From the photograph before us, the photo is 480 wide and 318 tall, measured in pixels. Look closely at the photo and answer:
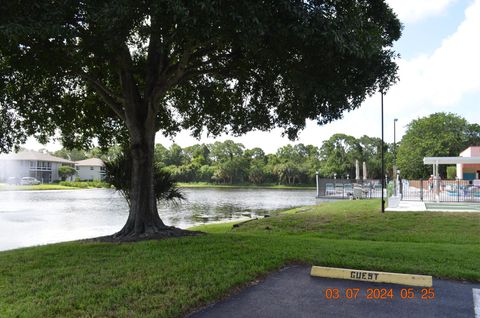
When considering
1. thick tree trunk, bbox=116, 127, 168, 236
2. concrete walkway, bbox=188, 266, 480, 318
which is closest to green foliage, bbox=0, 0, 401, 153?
thick tree trunk, bbox=116, 127, 168, 236

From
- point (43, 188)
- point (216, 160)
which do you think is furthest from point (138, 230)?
point (216, 160)

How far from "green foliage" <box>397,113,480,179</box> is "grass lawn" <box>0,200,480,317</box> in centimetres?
5286

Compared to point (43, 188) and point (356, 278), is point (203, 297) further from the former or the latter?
point (43, 188)

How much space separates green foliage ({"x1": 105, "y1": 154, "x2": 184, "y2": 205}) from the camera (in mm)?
12961

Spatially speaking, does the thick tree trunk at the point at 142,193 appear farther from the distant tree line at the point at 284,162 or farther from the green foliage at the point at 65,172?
the green foliage at the point at 65,172

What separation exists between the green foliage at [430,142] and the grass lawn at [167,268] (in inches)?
2081

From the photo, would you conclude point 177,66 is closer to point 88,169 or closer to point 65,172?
point 65,172

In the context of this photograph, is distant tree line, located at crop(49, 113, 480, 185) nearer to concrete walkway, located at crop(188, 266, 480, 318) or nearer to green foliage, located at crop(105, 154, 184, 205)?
green foliage, located at crop(105, 154, 184, 205)

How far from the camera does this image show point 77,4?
6785 mm

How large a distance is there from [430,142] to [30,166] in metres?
68.8

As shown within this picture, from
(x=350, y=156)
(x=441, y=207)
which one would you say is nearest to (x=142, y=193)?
(x=441, y=207)

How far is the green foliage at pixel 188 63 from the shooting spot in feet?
20.8

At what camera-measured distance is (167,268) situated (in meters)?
6.35

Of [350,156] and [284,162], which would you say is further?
[284,162]
